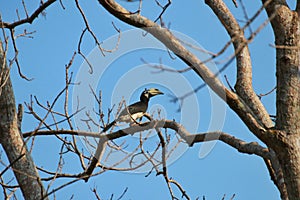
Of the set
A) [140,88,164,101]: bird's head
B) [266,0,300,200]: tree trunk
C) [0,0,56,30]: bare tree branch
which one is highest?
[140,88,164,101]: bird's head

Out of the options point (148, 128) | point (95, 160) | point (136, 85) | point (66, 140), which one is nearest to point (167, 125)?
point (148, 128)

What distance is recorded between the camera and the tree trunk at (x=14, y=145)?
3427 mm

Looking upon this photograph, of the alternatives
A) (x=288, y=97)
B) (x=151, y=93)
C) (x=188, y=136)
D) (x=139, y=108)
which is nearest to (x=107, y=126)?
(x=188, y=136)

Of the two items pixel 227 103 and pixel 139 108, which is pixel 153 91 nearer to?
pixel 139 108

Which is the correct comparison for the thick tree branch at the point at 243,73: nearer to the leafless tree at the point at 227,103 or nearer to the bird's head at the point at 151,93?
the leafless tree at the point at 227,103

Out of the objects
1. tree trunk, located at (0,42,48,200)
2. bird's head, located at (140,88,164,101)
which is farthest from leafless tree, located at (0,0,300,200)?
bird's head, located at (140,88,164,101)

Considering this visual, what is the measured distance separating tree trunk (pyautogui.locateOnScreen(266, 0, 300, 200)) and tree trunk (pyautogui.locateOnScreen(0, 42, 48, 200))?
59.1 inches

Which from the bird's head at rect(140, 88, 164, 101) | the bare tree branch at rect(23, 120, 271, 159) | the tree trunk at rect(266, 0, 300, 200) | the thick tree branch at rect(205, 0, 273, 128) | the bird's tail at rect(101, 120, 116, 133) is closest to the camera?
the tree trunk at rect(266, 0, 300, 200)

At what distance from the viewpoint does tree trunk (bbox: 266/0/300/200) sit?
3.23 metres

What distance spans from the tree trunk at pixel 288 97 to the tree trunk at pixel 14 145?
4.93ft

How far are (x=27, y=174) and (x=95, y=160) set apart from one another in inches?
34.3

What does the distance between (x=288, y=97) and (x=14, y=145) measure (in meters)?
1.82

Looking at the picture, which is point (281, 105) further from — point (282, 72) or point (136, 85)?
point (136, 85)

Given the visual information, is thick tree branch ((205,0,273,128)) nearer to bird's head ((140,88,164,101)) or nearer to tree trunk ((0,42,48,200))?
tree trunk ((0,42,48,200))
